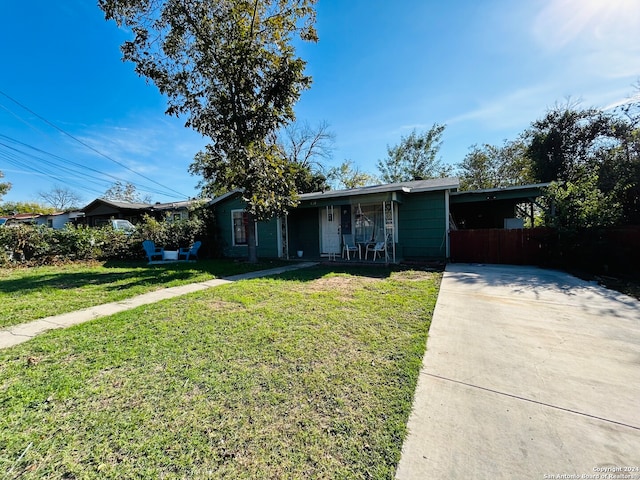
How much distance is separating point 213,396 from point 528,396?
267 centimetres

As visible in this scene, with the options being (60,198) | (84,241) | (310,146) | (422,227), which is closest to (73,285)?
(84,241)

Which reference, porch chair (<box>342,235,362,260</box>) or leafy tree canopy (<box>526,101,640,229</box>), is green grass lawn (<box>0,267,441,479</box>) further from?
leafy tree canopy (<box>526,101,640,229</box>)

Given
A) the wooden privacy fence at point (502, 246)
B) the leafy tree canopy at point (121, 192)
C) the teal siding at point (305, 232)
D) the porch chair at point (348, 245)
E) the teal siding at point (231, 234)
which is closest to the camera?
the wooden privacy fence at point (502, 246)

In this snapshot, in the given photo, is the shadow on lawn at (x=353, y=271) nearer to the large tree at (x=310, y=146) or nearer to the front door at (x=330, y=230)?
the front door at (x=330, y=230)

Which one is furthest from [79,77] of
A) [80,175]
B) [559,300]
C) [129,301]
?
[80,175]

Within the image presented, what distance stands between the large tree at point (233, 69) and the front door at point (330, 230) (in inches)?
92.3

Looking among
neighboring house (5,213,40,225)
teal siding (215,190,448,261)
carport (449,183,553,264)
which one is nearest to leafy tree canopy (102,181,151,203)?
neighboring house (5,213,40,225)

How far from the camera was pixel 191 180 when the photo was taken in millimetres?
30797

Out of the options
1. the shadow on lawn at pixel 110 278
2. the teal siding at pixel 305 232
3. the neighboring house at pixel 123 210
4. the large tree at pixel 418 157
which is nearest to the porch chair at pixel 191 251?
the shadow on lawn at pixel 110 278

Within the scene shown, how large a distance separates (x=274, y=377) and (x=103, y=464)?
1278mm

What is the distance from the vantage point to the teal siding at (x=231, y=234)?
12.7m

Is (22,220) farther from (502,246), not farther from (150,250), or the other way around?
(502,246)

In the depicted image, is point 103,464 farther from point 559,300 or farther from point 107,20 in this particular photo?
point 107,20

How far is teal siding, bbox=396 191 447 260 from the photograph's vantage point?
32.1 feet
